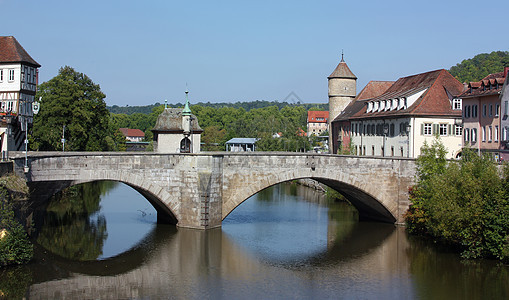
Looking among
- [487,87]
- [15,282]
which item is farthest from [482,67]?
[15,282]

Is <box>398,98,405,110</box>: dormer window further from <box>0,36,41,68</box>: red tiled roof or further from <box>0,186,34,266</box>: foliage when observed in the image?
<box>0,186,34,266</box>: foliage

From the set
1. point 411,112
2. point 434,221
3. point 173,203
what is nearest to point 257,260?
point 173,203

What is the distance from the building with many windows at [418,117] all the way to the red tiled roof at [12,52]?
31224 mm

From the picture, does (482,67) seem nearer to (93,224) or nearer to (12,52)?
(12,52)

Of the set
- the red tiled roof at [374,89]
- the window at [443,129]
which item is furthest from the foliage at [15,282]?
the red tiled roof at [374,89]

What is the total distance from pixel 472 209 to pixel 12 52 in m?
36.1

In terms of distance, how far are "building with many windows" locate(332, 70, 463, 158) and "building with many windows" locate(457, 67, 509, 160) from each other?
294 centimetres

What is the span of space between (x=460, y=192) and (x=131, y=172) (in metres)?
18.8

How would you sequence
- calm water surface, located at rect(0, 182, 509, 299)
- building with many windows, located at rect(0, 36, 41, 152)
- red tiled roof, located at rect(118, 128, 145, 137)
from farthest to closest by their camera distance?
red tiled roof, located at rect(118, 128, 145, 137), building with many windows, located at rect(0, 36, 41, 152), calm water surface, located at rect(0, 182, 509, 299)

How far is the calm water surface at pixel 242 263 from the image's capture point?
96.9 feet

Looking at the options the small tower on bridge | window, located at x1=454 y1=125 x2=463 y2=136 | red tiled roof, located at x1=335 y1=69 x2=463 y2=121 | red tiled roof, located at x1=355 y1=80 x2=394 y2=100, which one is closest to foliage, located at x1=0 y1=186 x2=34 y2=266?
the small tower on bridge

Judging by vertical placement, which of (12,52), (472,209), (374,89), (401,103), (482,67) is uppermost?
(482,67)

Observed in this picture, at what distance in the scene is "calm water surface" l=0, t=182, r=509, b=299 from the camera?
29.5 m

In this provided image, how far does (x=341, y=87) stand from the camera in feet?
264
